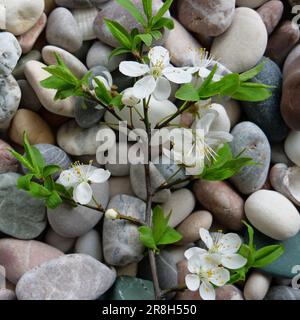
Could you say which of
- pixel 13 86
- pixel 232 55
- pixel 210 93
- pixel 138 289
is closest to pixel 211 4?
pixel 232 55

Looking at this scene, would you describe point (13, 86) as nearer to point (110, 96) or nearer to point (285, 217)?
point (110, 96)

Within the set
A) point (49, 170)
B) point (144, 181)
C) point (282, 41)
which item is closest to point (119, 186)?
point (144, 181)

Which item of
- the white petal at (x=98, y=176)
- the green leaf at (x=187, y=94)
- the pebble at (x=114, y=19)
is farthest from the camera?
the pebble at (x=114, y=19)

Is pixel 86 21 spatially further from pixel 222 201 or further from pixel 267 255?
pixel 267 255

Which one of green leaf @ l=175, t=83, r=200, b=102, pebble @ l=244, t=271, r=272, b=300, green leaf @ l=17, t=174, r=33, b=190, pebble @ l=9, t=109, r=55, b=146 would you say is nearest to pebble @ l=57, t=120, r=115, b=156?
pebble @ l=9, t=109, r=55, b=146

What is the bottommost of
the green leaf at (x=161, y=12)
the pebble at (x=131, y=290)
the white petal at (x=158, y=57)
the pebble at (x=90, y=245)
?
the pebble at (x=131, y=290)

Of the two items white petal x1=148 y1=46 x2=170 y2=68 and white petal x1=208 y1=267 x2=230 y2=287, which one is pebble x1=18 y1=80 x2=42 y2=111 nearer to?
white petal x1=148 y1=46 x2=170 y2=68

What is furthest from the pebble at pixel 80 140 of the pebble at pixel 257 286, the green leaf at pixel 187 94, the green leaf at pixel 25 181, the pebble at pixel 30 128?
the pebble at pixel 257 286

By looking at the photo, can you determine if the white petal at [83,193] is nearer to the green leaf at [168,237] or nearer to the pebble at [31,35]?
the green leaf at [168,237]
